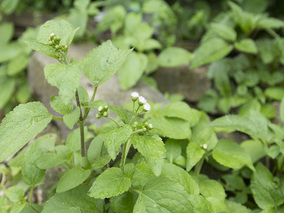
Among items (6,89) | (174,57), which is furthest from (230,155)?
(6,89)

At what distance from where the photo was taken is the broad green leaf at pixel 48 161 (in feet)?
4.64

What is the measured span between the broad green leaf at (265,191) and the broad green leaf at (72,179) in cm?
100

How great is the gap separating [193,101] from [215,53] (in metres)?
0.64

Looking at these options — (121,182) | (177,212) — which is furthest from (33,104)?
(177,212)

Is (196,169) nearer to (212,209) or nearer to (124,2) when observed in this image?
(212,209)

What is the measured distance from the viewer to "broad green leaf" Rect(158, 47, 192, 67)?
2924 millimetres

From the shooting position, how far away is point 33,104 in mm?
1297

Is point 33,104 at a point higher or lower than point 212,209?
higher

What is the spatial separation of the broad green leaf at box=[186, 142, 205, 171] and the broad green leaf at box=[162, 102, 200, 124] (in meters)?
0.20

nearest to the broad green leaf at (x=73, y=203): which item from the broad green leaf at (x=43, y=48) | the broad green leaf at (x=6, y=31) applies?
the broad green leaf at (x=43, y=48)

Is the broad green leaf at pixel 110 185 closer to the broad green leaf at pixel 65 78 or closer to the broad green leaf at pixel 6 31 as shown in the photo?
the broad green leaf at pixel 65 78

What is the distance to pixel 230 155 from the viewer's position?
1658 mm

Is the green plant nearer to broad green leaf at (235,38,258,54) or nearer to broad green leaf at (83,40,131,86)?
broad green leaf at (235,38,258,54)

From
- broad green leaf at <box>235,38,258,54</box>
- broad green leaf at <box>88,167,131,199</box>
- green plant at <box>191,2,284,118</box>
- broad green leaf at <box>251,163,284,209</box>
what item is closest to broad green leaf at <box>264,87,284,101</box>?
green plant at <box>191,2,284,118</box>
